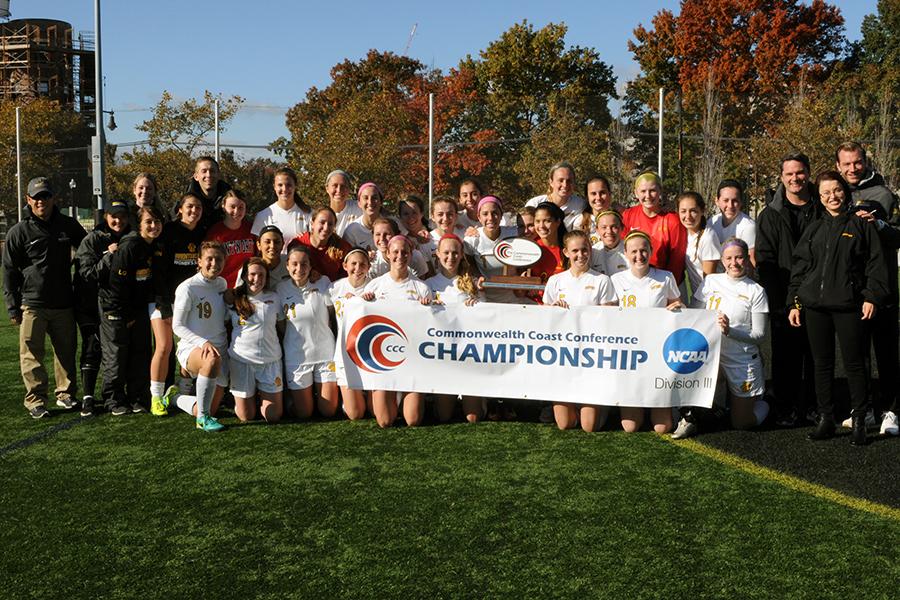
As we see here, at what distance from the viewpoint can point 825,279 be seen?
5.37 meters

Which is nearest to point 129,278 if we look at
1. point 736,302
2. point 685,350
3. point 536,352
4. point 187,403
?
point 187,403

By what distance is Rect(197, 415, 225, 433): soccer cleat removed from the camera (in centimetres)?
604

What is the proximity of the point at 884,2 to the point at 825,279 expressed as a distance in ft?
169

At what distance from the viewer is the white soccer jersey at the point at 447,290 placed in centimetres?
614

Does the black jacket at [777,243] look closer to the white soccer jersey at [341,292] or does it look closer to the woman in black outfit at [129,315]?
the white soccer jersey at [341,292]

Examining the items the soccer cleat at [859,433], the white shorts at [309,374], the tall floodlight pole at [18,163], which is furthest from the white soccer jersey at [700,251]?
the tall floodlight pole at [18,163]

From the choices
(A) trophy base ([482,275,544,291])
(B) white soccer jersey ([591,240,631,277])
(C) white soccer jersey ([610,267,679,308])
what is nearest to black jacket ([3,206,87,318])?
(A) trophy base ([482,275,544,291])

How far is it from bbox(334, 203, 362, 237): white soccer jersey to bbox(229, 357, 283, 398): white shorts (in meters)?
1.38

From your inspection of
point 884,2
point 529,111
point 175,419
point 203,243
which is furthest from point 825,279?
point 884,2

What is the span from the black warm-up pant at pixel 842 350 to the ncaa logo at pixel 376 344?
114 inches

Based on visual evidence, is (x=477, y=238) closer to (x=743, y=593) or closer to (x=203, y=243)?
(x=203, y=243)

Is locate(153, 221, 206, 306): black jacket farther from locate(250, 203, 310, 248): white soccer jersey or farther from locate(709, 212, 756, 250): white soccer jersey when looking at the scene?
locate(709, 212, 756, 250): white soccer jersey

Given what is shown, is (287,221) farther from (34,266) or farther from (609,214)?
(609,214)

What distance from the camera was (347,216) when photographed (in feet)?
23.1
